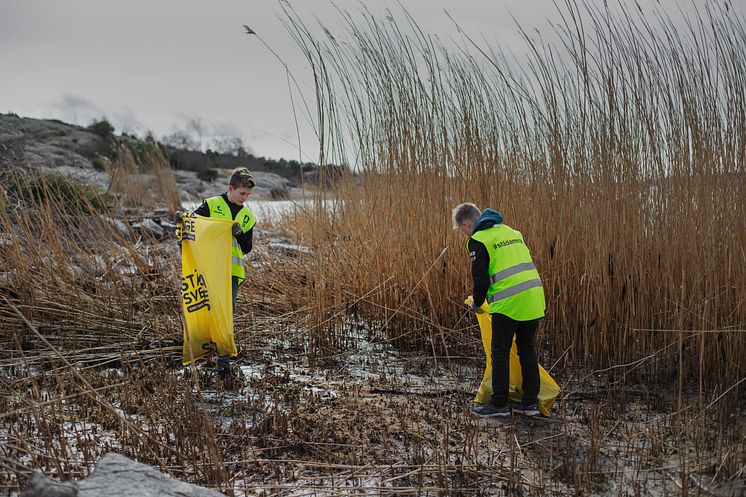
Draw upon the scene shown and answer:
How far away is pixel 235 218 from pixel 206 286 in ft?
1.70

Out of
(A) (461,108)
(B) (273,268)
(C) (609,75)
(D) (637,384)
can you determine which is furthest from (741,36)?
(B) (273,268)

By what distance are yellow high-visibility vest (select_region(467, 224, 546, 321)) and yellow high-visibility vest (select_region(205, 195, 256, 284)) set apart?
1634 millimetres

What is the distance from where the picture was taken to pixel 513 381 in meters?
3.96

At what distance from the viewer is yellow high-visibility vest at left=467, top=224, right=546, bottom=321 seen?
3678mm

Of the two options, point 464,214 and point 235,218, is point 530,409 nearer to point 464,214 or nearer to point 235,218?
point 464,214

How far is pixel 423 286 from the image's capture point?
16.6 ft

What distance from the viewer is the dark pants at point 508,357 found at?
3.73 meters

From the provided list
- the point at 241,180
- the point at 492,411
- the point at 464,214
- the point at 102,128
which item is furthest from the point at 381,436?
the point at 102,128

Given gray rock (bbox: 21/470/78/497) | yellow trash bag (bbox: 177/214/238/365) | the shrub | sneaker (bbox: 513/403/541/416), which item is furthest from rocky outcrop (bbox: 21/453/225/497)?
the shrub

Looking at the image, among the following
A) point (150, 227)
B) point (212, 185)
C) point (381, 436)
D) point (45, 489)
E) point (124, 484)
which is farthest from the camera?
→ point (212, 185)

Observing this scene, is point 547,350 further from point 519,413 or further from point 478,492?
point 478,492

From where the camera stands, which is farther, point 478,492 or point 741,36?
point 741,36

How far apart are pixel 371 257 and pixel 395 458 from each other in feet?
7.54

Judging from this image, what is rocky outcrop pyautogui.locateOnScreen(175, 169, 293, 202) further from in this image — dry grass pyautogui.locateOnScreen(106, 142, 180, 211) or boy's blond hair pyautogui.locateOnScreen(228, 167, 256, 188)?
boy's blond hair pyautogui.locateOnScreen(228, 167, 256, 188)
